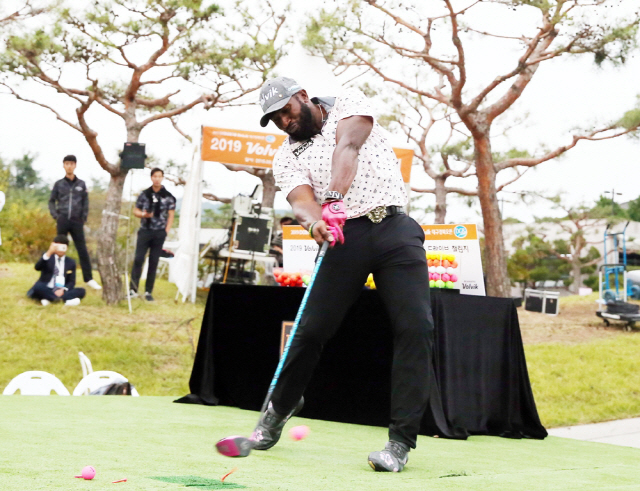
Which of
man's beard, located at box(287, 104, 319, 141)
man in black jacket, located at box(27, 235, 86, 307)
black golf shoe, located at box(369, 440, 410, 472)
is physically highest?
man's beard, located at box(287, 104, 319, 141)

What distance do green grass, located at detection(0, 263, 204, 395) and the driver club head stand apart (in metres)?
5.56

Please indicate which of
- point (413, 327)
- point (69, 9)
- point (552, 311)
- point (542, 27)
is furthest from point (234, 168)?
point (413, 327)

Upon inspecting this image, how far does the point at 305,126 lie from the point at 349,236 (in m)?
0.47

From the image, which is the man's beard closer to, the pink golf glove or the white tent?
the pink golf glove

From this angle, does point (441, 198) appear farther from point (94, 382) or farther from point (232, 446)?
point (232, 446)

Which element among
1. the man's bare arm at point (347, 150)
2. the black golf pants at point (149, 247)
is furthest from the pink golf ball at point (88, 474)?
the black golf pants at point (149, 247)

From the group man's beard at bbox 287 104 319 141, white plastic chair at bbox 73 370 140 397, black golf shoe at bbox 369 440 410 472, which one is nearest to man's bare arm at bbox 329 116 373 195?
man's beard at bbox 287 104 319 141

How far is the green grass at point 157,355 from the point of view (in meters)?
8.19

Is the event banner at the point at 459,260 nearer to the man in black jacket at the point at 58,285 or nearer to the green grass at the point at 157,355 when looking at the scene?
the green grass at the point at 157,355

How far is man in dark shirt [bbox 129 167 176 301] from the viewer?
10.9 m

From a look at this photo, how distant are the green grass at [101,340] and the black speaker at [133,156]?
82.1 inches

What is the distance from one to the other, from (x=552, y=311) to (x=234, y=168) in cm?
673

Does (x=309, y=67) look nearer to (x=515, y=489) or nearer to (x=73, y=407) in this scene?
(x=73, y=407)

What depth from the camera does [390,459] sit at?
2.63 metres
